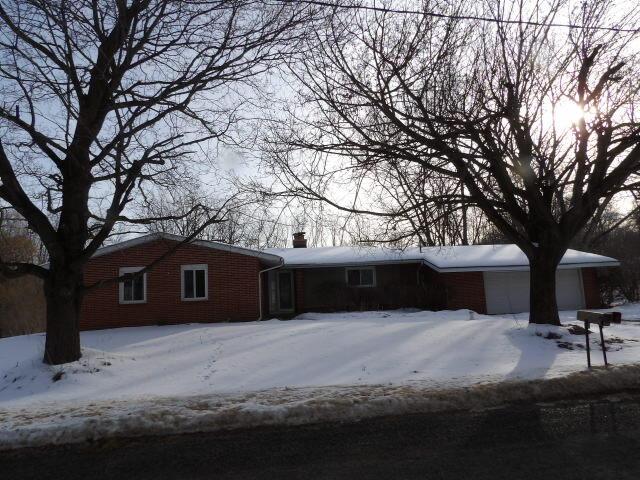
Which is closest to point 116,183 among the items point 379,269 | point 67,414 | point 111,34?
point 111,34

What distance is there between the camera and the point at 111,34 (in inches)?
353

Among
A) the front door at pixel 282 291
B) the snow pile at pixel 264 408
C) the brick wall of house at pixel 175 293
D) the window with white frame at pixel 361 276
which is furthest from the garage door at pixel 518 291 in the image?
the snow pile at pixel 264 408

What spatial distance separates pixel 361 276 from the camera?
23516mm

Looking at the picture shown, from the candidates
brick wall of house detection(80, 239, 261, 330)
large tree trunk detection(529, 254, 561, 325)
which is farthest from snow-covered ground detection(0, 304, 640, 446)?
brick wall of house detection(80, 239, 261, 330)

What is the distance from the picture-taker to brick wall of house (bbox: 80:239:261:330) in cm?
1875

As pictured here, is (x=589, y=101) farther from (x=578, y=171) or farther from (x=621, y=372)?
(x=621, y=372)

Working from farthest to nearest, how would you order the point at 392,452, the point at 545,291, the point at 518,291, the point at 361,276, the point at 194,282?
the point at 361,276 → the point at 518,291 → the point at 194,282 → the point at 545,291 → the point at 392,452

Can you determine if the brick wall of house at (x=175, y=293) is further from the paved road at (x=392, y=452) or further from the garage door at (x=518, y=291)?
the paved road at (x=392, y=452)

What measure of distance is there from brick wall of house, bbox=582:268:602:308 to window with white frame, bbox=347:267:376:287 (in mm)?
9199

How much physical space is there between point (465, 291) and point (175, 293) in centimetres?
1197

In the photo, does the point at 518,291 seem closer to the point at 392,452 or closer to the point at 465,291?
the point at 465,291

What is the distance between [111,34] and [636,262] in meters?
28.6

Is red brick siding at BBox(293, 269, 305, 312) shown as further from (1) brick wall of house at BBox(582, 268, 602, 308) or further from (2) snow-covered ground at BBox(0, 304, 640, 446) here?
(1) brick wall of house at BBox(582, 268, 602, 308)

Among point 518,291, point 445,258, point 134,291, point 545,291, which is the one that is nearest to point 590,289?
point 518,291
